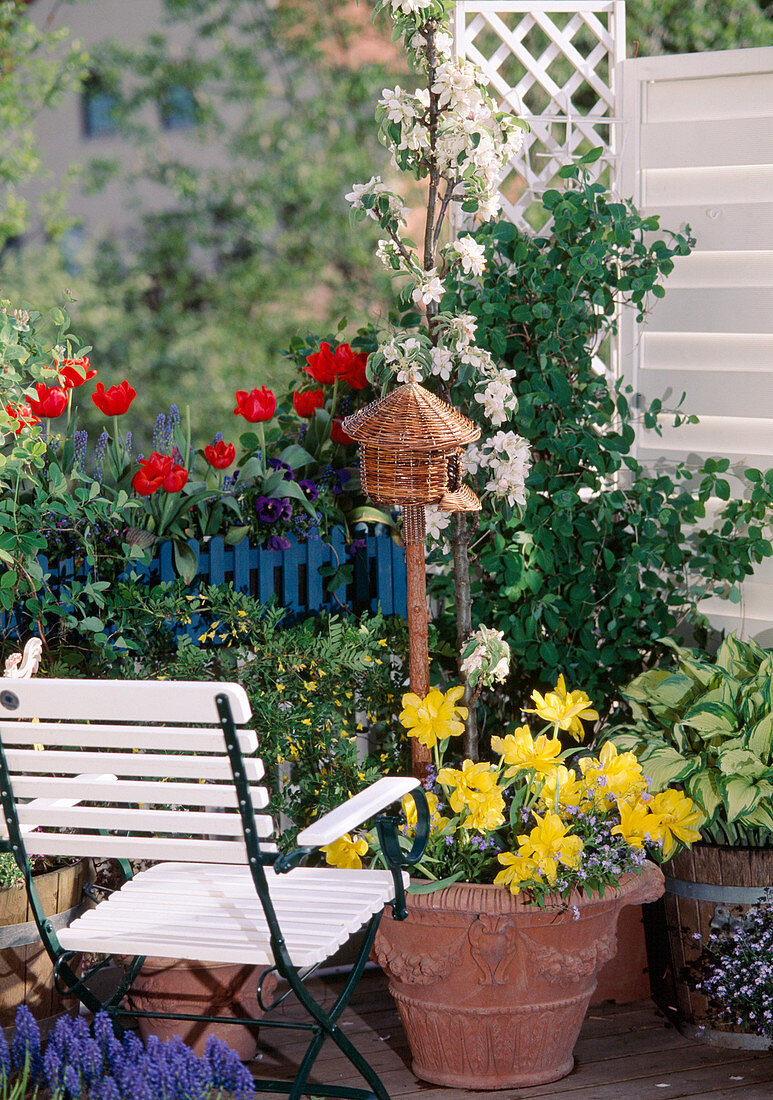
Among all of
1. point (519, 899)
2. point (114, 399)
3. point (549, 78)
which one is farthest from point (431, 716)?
point (549, 78)

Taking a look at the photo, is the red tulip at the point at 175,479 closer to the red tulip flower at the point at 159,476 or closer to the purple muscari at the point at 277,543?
the red tulip flower at the point at 159,476

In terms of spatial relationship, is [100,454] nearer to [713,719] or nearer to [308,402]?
[308,402]

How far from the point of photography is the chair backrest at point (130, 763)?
1999mm

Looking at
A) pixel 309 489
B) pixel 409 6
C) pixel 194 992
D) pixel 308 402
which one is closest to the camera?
pixel 194 992

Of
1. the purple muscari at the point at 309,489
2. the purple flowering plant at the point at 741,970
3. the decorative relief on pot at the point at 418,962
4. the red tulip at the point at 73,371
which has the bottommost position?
the purple flowering plant at the point at 741,970

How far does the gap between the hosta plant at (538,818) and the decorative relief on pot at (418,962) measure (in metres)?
0.13

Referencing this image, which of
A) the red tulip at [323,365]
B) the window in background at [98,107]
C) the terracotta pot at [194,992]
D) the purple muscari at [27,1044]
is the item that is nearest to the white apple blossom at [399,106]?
the red tulip at [323,365]

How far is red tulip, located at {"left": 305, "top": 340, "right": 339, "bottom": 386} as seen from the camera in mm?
3359

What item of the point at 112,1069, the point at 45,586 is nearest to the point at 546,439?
the point at 45,586

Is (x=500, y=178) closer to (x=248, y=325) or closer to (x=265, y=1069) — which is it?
(x=265, y=1069)

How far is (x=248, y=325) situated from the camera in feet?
32.9

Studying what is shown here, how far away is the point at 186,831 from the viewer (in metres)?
2.09

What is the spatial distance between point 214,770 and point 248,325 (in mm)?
8317

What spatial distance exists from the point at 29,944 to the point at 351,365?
1.65 meters
